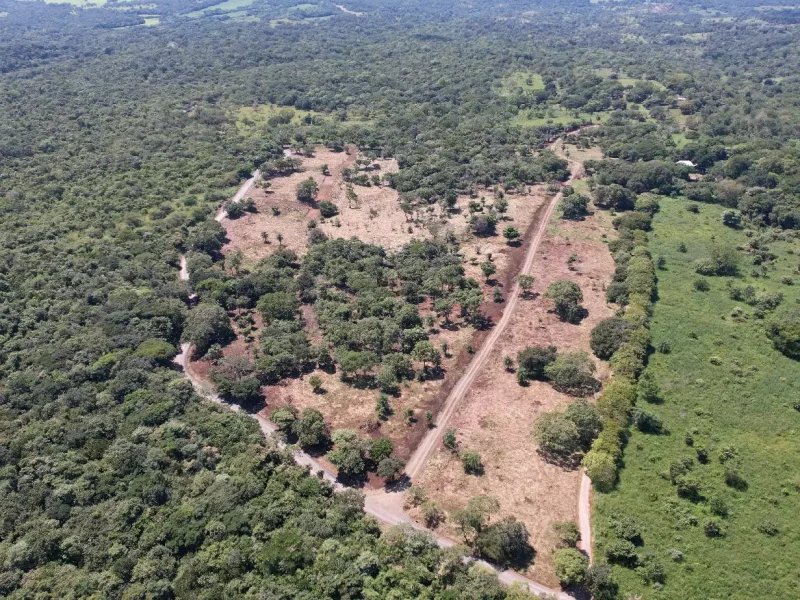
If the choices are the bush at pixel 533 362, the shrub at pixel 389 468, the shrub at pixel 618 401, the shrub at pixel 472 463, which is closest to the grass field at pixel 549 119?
the bush at pixel 533 362

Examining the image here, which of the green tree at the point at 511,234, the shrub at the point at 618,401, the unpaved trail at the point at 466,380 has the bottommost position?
the unpaved trail at the point at 466,380

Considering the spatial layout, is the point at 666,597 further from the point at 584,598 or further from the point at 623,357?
the point at 623,357

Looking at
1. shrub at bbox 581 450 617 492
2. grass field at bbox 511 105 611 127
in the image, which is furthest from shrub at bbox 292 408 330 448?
grass field at bbox 511 105 611 127

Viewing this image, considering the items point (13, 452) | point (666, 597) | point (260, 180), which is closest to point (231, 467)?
point (13, 452)

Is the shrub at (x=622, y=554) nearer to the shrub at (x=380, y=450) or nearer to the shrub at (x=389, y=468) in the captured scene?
the shrub at (x=389, y=468)

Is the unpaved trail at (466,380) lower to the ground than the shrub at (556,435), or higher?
lower

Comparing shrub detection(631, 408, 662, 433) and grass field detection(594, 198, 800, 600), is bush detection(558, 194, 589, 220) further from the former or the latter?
shrub detection(631, 408, 662, 433)
